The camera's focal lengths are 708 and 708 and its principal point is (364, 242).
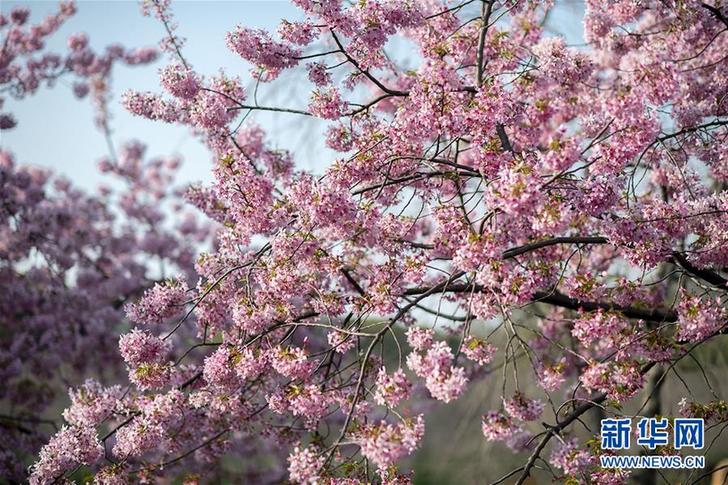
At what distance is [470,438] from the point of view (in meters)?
12.5

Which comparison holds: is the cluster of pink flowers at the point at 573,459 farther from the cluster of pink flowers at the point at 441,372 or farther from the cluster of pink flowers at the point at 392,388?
the cluster of pink flowers at the point at 392,388

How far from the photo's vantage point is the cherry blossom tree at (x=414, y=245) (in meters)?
3.64

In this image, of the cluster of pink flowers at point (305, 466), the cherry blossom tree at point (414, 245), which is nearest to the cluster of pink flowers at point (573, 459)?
the cherry blossom tree at point (414, 245)

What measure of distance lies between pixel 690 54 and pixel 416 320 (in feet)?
10.2

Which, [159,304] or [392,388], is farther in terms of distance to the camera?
[159,304]

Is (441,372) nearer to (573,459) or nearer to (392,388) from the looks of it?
(392,388)

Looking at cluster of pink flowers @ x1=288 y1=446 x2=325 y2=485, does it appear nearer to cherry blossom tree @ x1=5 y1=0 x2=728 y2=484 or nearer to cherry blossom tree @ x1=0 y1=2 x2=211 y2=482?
cherry blossom tree @ x1=5 y1=0 x2=728 y2=484

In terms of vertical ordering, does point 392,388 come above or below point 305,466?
above

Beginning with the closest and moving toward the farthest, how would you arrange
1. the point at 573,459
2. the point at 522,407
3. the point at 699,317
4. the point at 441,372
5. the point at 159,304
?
the point at 441,372 → the point at 573,459 → the point at 699,317 → the point at 522,407 → the point at 159,304

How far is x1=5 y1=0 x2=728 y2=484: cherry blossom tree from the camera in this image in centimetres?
364

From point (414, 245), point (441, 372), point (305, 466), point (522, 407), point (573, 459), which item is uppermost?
point (414, 245)

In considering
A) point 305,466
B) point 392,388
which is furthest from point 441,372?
point 305,466

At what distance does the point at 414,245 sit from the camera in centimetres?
448

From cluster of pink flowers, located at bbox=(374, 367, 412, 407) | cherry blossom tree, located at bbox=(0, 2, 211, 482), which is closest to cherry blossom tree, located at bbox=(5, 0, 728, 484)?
cluster of pink flowers, located at bbox=(374, 367, 412, 407)
